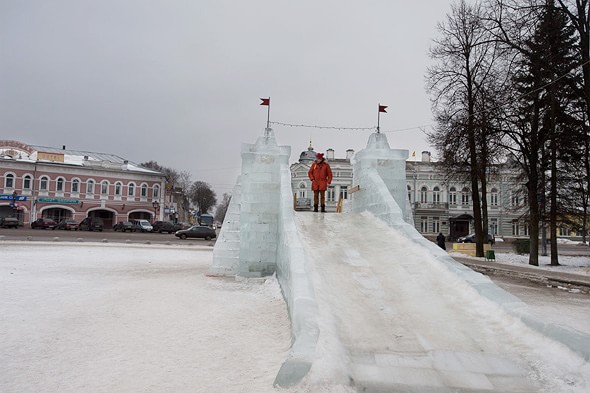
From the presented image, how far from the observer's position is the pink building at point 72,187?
148 ft

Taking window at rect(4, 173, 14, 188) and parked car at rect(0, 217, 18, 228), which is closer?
parked car at rect(0, 217, 18, 228)

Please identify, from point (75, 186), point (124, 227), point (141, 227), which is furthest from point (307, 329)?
point (75, 186)

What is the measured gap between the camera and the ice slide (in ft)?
13.1

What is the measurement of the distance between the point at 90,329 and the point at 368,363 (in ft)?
12.5

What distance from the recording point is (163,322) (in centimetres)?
606

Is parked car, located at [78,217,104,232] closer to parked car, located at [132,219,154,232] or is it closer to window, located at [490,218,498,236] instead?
parked car, located at [132,219,154,232]

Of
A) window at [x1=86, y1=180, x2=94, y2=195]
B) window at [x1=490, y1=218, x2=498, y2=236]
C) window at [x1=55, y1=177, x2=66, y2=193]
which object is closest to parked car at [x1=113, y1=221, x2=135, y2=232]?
window at [x1=86, y1=180, x2=94, y2=195]

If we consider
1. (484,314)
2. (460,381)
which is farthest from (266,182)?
(460,381)

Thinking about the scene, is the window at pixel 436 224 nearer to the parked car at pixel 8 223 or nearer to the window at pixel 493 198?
the window at pixel 493 198

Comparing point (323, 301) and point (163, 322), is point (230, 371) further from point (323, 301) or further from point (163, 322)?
point (163, 322)

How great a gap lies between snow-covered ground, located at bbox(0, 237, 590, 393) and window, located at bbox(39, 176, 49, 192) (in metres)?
43.2

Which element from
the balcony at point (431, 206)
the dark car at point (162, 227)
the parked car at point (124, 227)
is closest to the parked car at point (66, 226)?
the parked car at point (124, 227)

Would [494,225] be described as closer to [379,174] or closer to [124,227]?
[124,227]

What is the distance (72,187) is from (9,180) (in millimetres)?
6076
